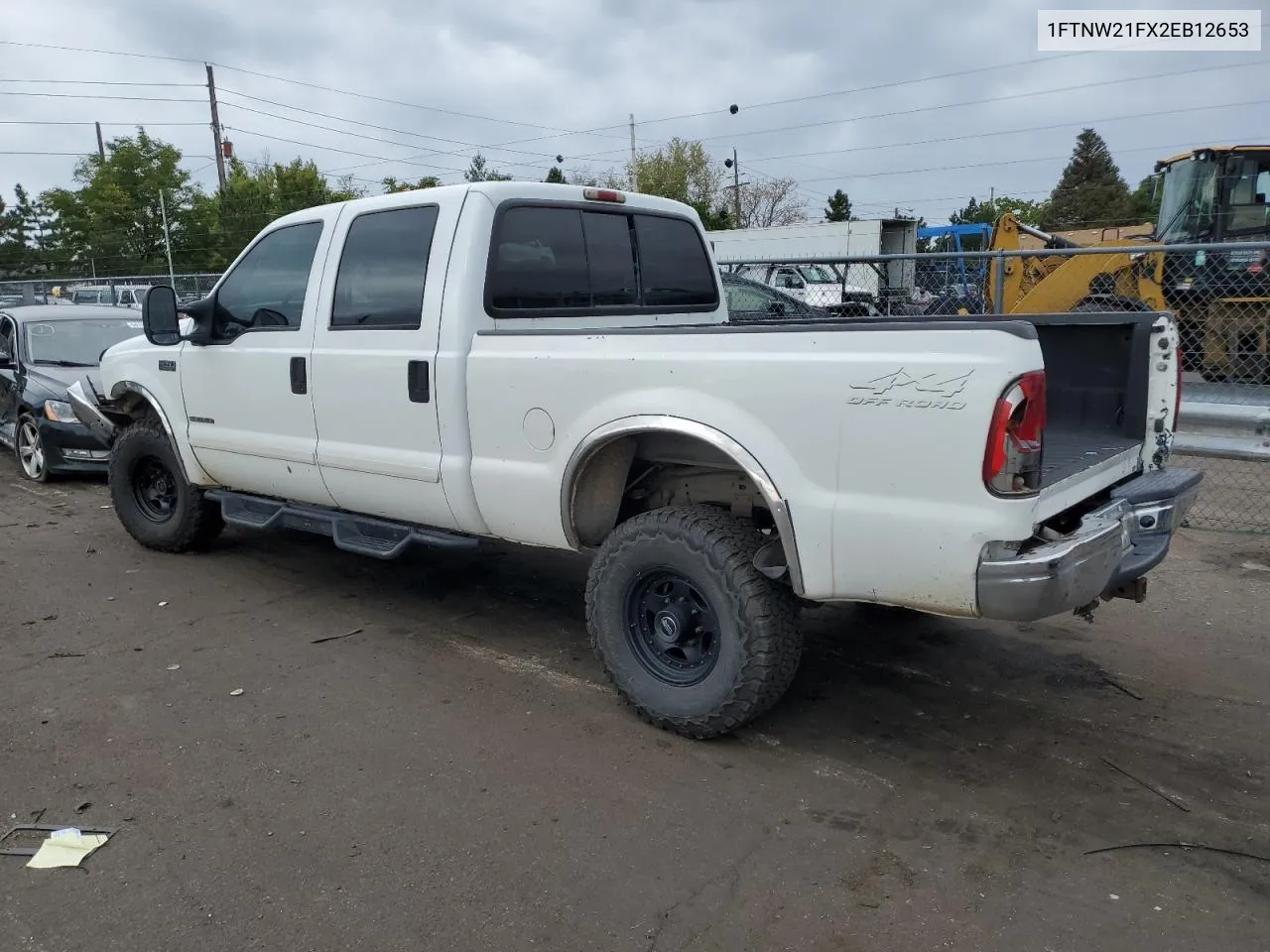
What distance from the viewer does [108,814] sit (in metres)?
3.31

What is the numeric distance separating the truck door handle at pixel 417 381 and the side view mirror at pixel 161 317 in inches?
78.0

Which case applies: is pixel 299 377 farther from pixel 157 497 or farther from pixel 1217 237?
pixel 1217 237

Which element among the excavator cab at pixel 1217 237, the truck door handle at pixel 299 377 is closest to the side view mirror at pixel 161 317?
the truck door handle at pixel 299 377

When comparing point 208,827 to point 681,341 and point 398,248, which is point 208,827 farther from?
point 398,248

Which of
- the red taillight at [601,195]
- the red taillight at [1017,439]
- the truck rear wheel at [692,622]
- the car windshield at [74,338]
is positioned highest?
the red taillight at [601,195]

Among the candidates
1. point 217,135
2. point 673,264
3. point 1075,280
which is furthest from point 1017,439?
point 217,135

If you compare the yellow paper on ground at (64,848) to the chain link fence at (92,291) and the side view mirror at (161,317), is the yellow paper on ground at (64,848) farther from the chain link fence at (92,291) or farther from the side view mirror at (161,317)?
the chain link fence at (92,291)

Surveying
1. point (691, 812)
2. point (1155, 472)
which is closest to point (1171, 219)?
point (1155, 472)

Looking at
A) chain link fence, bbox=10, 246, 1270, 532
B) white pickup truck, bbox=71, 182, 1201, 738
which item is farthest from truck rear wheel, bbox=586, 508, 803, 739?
chain link fence, bbox=10, 246, 1270, 532

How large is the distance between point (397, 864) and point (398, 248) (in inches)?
110

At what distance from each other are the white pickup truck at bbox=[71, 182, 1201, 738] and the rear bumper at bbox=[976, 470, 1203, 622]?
1cm

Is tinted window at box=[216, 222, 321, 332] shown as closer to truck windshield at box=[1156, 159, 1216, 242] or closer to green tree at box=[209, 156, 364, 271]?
truck windshield at box=[1156, 159, 1216, 242]

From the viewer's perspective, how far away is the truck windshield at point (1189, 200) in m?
13.7

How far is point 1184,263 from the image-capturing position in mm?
12852
